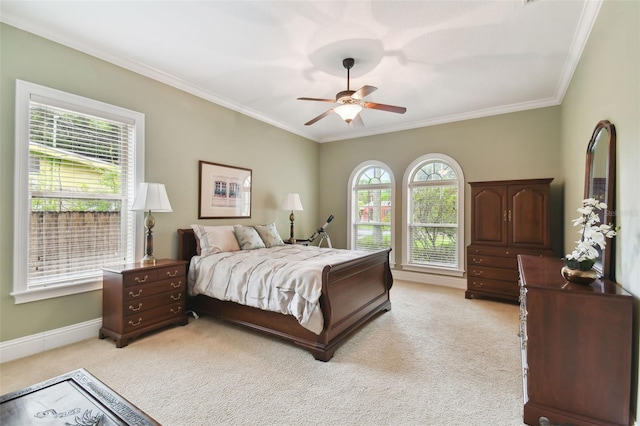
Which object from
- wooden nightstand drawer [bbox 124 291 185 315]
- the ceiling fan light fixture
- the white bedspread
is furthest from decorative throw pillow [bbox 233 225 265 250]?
the ceiling fan light fixture

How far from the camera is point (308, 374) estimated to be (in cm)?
235

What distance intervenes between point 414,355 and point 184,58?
12.5ft

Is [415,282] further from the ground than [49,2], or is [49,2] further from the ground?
[49,2]

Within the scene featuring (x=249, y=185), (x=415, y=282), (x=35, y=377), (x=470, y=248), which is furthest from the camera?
(x=415, y=282)

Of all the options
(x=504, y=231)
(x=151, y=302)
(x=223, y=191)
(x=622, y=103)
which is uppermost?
(x=622, y=103)

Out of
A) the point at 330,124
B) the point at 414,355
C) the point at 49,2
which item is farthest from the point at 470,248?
the point at 49,2

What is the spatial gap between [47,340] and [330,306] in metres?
2.63

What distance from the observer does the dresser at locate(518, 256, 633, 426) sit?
1622mm

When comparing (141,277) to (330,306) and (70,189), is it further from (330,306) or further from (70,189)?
(330,306)

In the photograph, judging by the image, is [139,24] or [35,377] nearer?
[35,377]

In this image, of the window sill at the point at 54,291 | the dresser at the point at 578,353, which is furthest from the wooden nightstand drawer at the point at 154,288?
the dresser at the point at 578,353

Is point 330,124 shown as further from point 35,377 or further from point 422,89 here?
point 35,377

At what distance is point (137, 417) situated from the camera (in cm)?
112

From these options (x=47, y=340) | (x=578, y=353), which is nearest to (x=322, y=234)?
(x=47, y=340)
